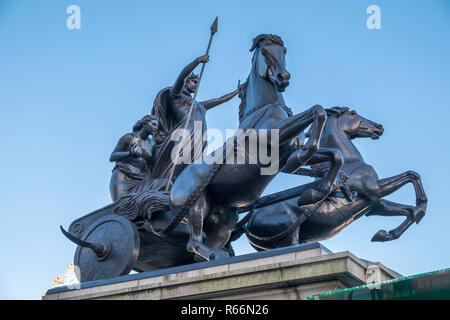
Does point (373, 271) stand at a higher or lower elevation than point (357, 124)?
lower

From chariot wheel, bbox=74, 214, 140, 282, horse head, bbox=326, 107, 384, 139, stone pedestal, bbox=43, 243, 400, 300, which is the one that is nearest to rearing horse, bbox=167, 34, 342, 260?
chariot wheel, bbox=74, 214, 140, 282

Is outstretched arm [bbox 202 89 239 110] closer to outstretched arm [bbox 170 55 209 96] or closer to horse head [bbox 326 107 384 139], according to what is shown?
outstretched arm [bbox 170 55 209 96]

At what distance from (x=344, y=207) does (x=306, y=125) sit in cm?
279

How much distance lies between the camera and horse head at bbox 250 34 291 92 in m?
8.25

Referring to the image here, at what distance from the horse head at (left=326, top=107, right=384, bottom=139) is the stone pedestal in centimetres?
452

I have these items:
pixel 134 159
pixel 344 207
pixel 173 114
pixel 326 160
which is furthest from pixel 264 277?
pixel 173 114

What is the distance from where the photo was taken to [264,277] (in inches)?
A: 249

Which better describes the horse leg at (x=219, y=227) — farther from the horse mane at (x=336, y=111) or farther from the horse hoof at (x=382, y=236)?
the horse mane at (x=336, y=111)

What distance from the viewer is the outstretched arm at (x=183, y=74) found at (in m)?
9.48

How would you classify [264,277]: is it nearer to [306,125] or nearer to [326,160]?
[306,125]

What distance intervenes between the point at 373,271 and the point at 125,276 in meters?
2.66

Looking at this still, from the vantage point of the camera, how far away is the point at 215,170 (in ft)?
26.3
